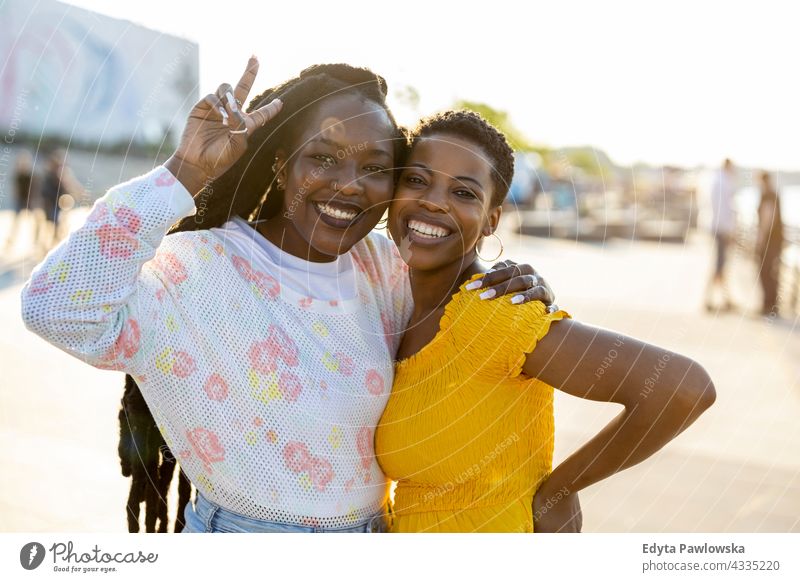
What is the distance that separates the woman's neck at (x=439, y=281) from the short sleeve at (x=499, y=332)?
210mm

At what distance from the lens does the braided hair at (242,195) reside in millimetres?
2076

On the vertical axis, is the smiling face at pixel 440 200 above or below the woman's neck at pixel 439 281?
above

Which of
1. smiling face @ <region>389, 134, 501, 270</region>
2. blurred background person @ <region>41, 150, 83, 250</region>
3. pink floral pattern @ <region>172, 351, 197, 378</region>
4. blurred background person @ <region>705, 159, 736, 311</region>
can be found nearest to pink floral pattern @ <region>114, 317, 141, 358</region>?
pink floral pattern @ <region>172, 351, 197, 378</region>

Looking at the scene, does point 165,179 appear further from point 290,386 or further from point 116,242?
point 290,386

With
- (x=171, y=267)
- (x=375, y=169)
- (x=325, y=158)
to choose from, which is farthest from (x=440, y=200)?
(x=171, y=267)

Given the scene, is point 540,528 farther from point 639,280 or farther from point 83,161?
point 83,161

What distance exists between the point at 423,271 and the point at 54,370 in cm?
414

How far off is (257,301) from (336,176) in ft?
1.21

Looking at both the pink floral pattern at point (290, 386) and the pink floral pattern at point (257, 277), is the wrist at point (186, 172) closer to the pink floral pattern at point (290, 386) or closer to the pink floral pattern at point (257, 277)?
the pink floral pattern at point (257, 277)

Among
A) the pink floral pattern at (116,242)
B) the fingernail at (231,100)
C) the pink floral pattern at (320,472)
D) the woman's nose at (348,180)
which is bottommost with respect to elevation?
the pink floral pattern at (320,472)

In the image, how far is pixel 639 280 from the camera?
1138 centimetres

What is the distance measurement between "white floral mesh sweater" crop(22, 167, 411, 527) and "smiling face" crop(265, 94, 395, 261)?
6.3 inches

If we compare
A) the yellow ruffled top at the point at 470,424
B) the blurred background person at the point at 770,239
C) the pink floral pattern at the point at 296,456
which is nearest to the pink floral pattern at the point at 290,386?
the pink floral pattern at the point at 296,456

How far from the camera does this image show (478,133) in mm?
2078
